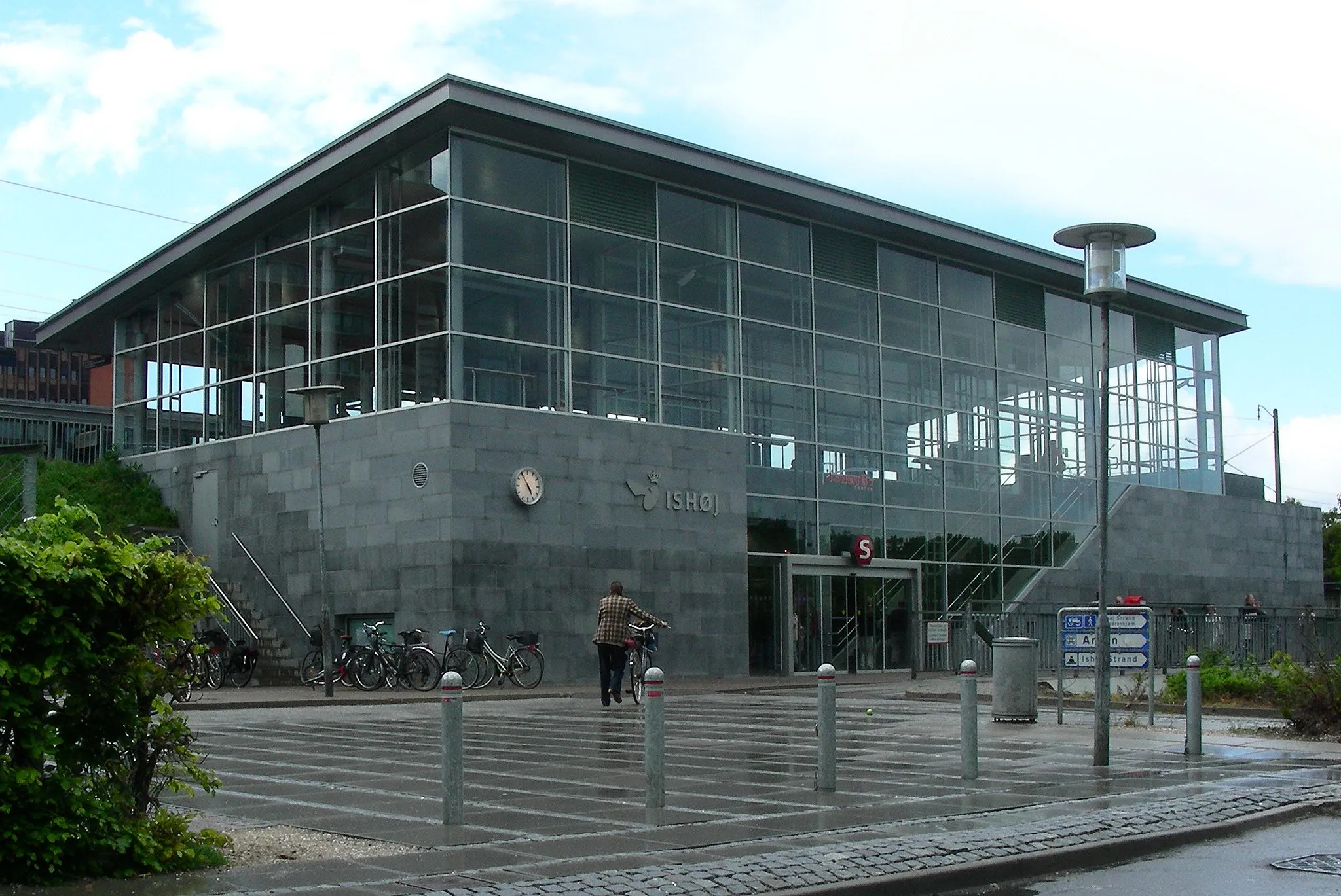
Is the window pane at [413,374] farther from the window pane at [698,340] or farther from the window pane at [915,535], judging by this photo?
the window pane at [915,535]

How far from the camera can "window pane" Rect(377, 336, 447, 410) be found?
30047mm

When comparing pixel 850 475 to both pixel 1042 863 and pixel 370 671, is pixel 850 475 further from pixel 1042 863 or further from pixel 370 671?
pixel 1042 863

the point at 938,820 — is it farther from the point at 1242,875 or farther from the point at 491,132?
the point at 491,132

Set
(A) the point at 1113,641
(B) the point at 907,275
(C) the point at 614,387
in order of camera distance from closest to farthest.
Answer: (A) the point at 1113,641 → (C) the point at 614,387 → (B) the point at 907,275

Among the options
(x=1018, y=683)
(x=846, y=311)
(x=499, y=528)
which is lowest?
(x=1018, y=683)

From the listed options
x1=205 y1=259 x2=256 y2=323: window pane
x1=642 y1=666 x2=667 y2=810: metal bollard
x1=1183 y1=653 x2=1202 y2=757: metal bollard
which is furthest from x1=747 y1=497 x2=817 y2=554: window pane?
x1=642 y1=666 x2=667 y2=810: metal bollard

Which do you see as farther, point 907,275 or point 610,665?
point 907,275

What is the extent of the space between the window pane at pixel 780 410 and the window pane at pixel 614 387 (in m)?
3.29

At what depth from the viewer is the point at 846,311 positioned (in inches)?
1531

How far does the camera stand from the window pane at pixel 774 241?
3625 centimetres

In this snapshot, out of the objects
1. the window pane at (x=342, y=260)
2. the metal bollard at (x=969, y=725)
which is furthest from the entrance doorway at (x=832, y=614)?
the metal bollard at (x=969, y=725)

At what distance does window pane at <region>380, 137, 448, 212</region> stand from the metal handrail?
8633mm

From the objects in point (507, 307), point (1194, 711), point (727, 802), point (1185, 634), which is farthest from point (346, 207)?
point (727, 802)

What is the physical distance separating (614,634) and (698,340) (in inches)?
570
